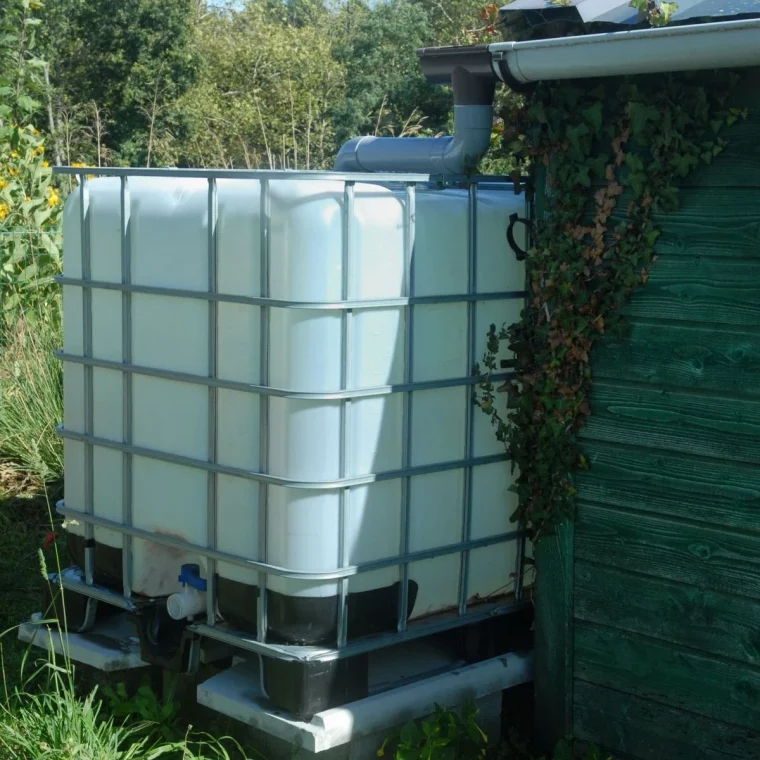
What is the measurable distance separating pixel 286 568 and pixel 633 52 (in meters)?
1.67

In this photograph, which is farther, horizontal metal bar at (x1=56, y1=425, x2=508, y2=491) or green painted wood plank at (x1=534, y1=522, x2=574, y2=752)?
green painted wood plank at (x1=534, y1=522, x2=574, y2=752)

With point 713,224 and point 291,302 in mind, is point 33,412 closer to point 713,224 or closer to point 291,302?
point 291,302

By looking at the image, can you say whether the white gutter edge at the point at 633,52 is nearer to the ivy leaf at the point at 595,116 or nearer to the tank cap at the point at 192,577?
the ivy leaf at the point at 595,116

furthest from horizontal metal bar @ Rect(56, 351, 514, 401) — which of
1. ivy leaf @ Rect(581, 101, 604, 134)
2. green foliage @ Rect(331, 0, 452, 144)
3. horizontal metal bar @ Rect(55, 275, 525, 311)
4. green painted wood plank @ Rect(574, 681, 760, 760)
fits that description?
green foliage @ Rect(331, 0, 452, 144)

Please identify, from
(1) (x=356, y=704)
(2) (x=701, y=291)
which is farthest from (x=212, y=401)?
(2) (x=701, y=291)

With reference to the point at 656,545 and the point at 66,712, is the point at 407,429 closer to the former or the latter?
the point at 656,545

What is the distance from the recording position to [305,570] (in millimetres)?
3201

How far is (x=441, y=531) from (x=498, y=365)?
54 cm

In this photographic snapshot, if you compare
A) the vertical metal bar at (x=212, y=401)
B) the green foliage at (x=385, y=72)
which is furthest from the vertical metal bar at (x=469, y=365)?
the green foliage at (x=385, y=72)

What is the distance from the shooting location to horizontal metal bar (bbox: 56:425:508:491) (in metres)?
3.17

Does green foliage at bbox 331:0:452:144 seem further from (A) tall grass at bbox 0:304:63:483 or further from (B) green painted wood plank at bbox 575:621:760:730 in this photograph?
(B) green painted wood plank at bbox 575:621:760:730

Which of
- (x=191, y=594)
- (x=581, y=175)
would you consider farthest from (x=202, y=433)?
(x=581, y=175)

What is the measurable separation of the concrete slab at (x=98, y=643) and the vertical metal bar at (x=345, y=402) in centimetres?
81

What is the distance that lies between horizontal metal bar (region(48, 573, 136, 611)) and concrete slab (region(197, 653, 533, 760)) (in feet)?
1.29
